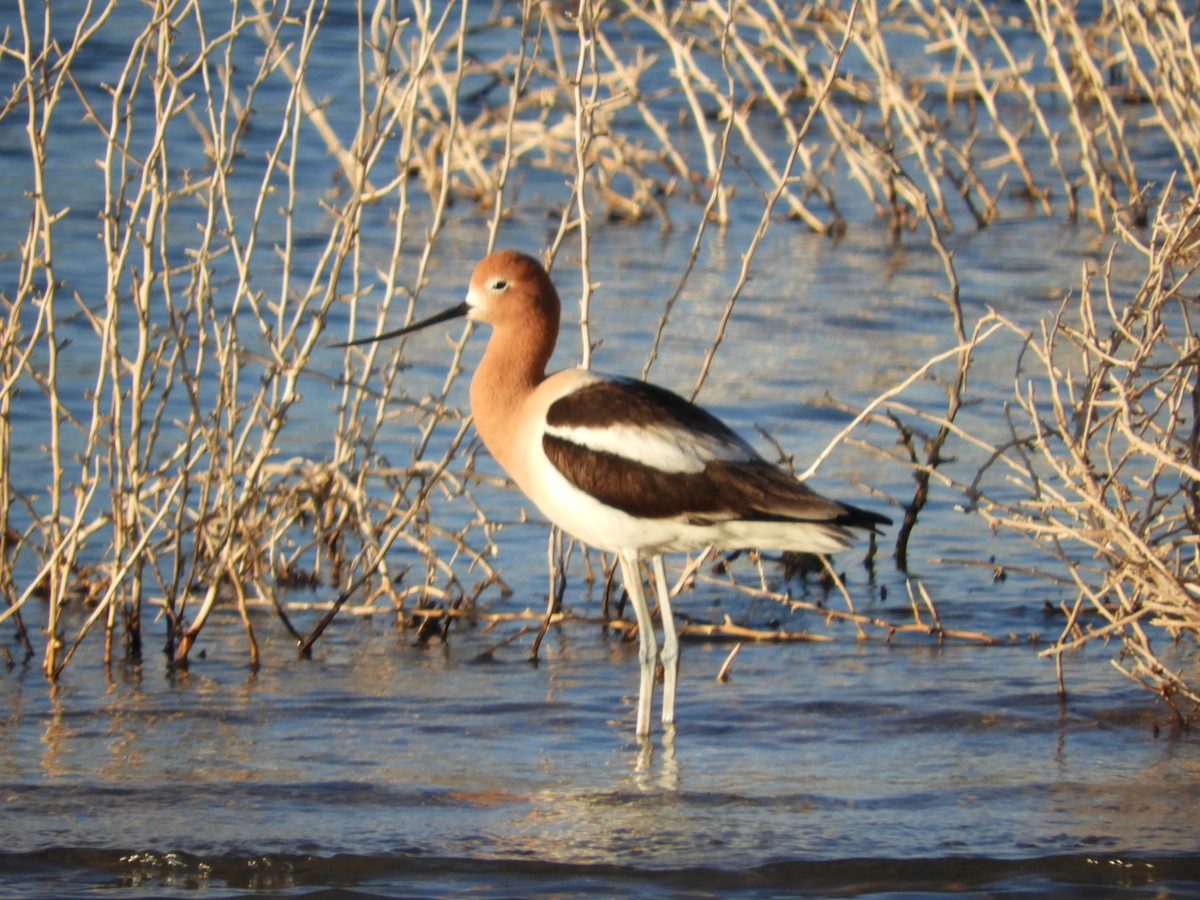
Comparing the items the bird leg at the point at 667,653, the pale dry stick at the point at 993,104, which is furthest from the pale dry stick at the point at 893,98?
the bird leg at the point at 667,653

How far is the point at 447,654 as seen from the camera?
6.62 m

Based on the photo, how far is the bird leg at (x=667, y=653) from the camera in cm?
591

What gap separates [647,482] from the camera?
559 centimetres

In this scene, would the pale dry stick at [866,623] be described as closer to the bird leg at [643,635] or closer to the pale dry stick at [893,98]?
the bird leg at [643,635]

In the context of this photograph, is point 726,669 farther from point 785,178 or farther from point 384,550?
point 785,178

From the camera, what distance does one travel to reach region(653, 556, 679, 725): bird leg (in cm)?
591

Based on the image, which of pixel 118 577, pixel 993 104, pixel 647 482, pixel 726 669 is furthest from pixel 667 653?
pixel 993 104

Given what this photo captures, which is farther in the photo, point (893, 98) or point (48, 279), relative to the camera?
point (893, 98)

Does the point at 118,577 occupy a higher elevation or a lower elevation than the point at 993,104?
lower

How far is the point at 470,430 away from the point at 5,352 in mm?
3605

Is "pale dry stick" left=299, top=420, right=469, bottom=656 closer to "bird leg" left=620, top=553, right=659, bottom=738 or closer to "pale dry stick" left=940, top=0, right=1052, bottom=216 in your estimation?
"bird leg" left=620, top=553, right=659, bottom=738

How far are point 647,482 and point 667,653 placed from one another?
672mm

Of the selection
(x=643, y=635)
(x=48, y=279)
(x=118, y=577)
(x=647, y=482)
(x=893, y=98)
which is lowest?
(x=643, y=635)

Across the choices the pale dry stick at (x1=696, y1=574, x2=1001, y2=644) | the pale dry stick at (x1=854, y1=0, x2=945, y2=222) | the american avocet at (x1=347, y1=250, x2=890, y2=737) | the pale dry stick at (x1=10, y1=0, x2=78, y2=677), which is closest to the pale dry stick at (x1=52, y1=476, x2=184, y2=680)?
the pale dry stick at (x1=10, y1=0, x2=78, y2=677)
